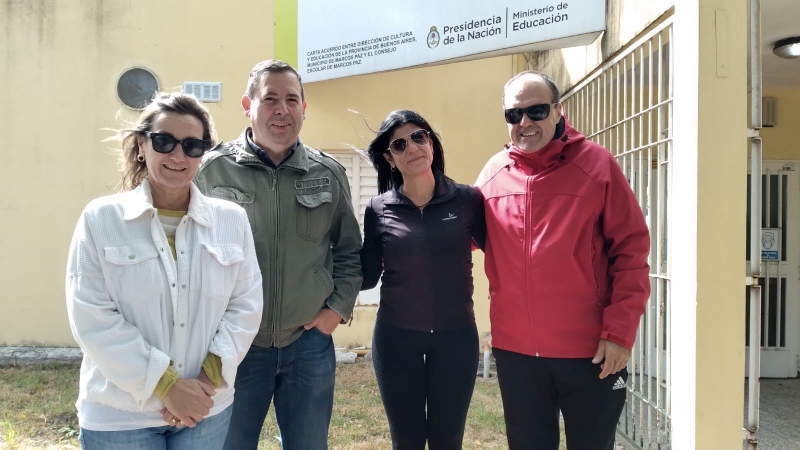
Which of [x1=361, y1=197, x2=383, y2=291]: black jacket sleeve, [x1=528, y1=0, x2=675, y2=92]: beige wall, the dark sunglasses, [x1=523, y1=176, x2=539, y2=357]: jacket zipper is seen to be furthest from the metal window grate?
the dark sunglasses

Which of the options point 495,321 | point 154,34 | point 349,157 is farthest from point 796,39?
point 154,34

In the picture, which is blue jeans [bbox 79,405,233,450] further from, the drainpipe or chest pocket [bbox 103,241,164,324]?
the drainpipe

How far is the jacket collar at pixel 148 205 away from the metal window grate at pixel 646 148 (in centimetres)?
262

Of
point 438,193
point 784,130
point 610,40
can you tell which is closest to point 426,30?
point 610,40

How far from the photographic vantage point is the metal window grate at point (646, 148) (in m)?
3.37

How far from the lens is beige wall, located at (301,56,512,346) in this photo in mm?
6184

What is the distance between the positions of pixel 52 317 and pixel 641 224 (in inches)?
252

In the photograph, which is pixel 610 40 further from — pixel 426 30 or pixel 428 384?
pixel 428 384

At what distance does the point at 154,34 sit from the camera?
20.1 ft

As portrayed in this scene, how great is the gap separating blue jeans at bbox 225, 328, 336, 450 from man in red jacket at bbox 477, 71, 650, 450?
83 cm

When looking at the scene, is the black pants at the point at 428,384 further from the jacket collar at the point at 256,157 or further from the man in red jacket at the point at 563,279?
the jacket collar at the point at 256,157

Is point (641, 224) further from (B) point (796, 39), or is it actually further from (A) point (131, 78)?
(A) point (131, 78)

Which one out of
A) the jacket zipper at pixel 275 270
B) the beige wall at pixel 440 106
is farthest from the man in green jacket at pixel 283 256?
the beige wall at pixel 440 106

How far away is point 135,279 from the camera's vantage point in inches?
70.6
